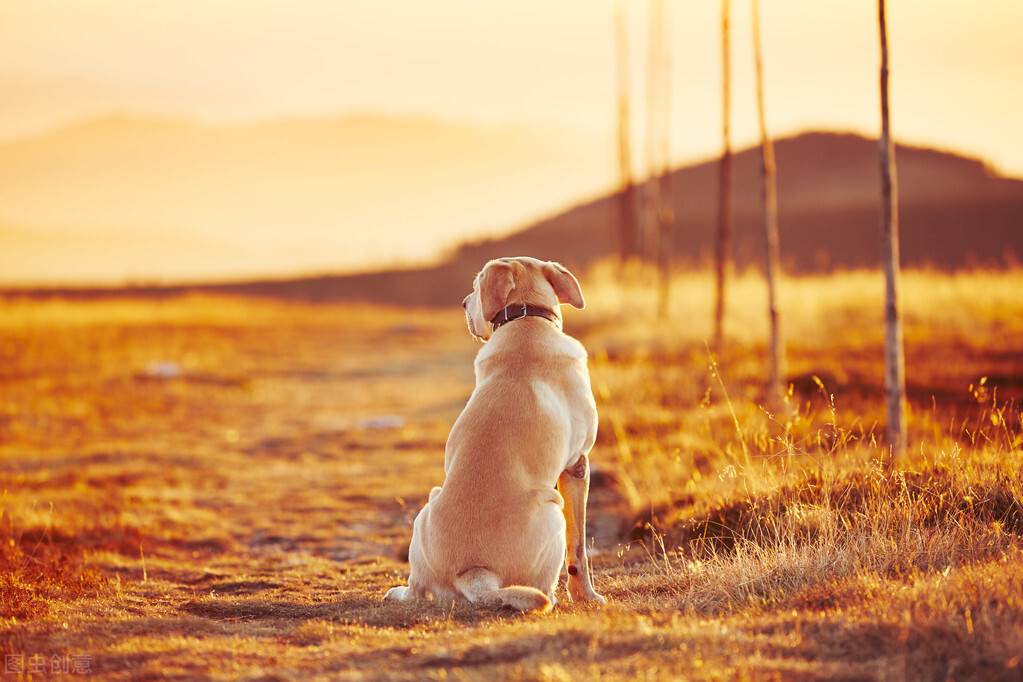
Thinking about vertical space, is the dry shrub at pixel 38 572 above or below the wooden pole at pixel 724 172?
below

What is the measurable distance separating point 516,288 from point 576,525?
4.35 ft


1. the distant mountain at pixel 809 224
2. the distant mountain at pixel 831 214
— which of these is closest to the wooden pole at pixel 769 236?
the distant mountain at pixel 809 224

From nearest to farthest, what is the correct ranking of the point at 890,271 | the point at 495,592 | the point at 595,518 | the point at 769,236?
1. the point at 495,592
2. the point at 595,518
3. the point at 890,271
4. the point at 769,236

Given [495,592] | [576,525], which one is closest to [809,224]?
[576,525]

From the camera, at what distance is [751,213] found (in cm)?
6375

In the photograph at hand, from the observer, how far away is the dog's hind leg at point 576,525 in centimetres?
528

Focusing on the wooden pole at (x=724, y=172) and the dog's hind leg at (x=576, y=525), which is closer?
the dog's hind leg at (x=576, y=525)

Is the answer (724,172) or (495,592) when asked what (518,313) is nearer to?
(495,592)

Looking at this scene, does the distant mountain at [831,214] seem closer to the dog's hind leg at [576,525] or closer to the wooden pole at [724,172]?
the wooden pole at [724,172]

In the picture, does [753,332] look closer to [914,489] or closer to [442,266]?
[914,489]

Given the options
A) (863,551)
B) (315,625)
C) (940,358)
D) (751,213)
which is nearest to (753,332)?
(940,358)

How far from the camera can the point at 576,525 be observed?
5.32 metres

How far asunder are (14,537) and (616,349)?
43.4ft

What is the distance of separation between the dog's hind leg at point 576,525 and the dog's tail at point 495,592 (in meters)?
0.38
